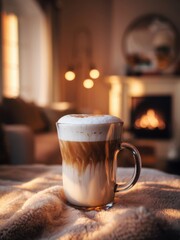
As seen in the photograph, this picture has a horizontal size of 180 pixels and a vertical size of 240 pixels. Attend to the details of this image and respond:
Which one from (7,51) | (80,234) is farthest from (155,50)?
(80,234)

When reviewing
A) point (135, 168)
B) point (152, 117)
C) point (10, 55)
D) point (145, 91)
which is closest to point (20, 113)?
point (10, 55)

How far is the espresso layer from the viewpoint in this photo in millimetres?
483

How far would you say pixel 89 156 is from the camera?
49 centimetres

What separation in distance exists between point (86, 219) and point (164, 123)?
412cm

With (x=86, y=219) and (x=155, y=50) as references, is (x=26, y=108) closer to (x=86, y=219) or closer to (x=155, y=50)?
(x=86, y=219)

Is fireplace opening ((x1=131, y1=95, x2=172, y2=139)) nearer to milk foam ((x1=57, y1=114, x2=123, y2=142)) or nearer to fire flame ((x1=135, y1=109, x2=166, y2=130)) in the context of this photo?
fire flame ((x1=135, y1=109, x2=166, y2=130))

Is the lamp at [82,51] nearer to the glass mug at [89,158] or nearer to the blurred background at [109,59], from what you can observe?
the blurred background at [109,59]

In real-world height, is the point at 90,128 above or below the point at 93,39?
below

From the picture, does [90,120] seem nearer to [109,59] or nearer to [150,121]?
[150,121]

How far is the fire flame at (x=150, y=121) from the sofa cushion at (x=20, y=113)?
80.6 inches

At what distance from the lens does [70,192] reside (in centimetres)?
50

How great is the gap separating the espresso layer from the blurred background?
2753 millimetres

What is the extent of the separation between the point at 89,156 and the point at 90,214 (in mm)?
90

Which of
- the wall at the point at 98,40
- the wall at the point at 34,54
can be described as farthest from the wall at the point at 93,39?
the wall at the point at 34,54
